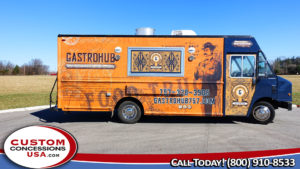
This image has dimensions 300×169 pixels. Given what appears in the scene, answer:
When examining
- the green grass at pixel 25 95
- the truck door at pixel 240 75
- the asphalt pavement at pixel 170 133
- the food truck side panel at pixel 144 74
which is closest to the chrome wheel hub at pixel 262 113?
the asphalt pavement at pixel 170 133

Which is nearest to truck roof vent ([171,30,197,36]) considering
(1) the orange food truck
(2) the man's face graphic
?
(1) the orange food truck

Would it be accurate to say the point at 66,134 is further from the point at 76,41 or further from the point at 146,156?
the point at 76,41

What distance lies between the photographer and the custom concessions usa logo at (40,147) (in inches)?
131

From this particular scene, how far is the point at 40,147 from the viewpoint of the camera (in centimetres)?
334

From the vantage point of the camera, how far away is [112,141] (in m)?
5.24

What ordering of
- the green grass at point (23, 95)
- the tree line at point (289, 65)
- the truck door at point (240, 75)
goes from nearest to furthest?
1. the truck door at point (240, 75)
2. the green grass at point (23, 95)
3. the tree line at point (289, 65)

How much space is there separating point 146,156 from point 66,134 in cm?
171

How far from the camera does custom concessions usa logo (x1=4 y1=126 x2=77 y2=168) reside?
131 inches

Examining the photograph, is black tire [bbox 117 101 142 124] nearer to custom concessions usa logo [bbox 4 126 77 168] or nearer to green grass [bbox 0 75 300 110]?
custom concessions usa logo [bbox 4 126 77 168]

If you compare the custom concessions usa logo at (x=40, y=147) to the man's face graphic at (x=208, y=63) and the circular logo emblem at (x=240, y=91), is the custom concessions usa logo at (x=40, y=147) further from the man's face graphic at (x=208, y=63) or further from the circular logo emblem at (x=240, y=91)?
the circular logo emblem at (x=240, y=91)

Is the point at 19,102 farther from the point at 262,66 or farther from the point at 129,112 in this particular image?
the point at 262,66

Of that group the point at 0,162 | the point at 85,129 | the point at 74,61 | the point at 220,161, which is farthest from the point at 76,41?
the point at 220,161

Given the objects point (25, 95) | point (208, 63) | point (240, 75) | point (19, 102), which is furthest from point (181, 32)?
point (25, 95)

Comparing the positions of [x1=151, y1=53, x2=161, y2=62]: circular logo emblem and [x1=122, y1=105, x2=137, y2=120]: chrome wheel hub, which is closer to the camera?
[x1=151, y1=53, x2=161, y2=62]: circular logo emblem
